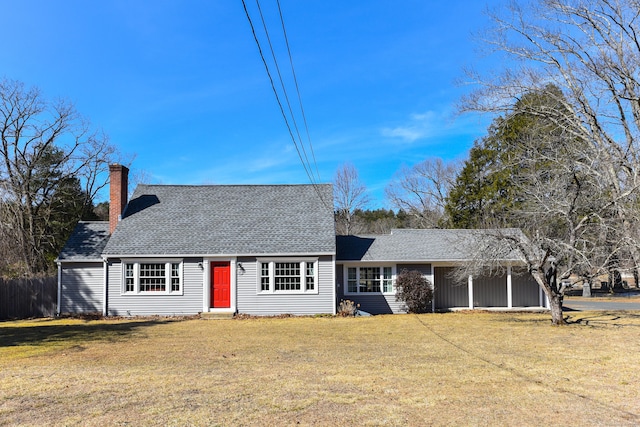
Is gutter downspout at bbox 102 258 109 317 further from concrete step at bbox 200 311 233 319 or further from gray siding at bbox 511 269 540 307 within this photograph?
gray siding at bbox 511 269 540 307

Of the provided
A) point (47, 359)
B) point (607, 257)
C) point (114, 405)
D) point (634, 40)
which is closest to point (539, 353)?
point (607, 257)

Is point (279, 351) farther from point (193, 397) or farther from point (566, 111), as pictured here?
point (566, 111)

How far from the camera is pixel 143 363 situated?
10742 millimetres

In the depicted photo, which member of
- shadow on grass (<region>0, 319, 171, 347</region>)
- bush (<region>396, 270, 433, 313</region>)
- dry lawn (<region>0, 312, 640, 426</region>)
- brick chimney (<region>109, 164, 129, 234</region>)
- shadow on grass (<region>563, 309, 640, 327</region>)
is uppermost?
brick chimney (<region>109, 164, 129, 234</region>)

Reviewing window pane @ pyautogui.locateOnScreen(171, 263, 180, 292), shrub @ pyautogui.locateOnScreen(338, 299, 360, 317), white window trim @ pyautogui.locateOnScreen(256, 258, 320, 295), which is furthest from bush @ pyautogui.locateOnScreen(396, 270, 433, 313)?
window pane @ pyautogui.locateOnScreen(171, 263, 180, 292)

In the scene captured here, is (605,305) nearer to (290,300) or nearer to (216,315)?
(290,300)

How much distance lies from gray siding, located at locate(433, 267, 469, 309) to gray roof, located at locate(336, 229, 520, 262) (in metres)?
1.47

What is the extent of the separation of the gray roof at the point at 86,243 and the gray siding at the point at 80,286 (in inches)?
12.8

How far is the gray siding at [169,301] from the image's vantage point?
2191cm

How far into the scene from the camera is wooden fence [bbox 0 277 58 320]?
882 inches

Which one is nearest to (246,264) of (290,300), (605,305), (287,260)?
(287,260)

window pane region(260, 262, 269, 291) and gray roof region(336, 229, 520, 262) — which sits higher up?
gray roof region(336, 229, 520, 262)

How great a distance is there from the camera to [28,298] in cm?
2297

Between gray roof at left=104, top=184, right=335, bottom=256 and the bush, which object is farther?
gray roof at left=104, top=184, right=335, bottom=256
